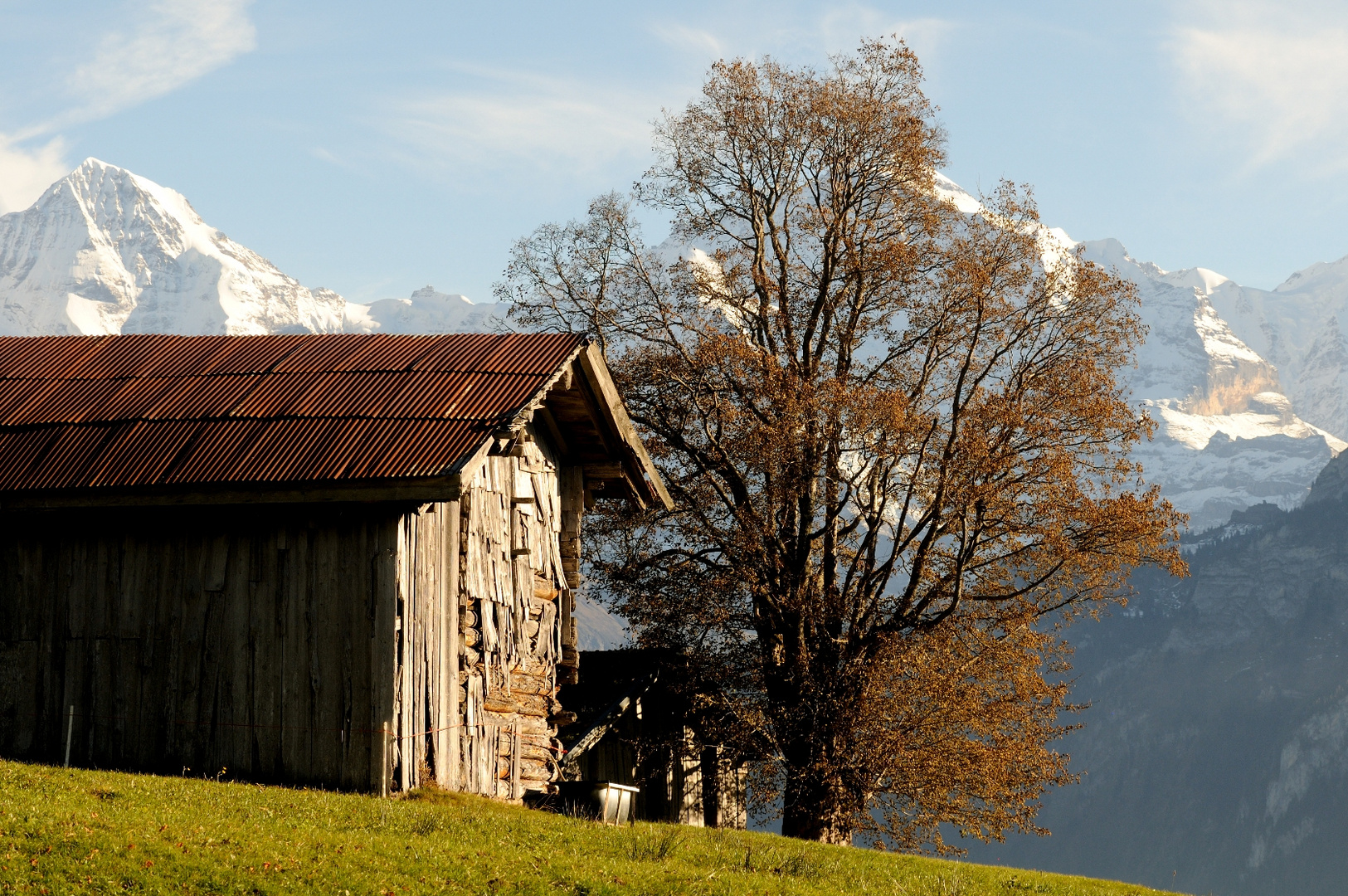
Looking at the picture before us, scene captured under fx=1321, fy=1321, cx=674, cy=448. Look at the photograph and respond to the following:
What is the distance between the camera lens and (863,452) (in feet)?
85.6

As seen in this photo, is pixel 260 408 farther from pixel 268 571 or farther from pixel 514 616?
pixel 514 616

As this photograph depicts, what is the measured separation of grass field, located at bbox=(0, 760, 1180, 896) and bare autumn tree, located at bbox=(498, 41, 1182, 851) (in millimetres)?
10570

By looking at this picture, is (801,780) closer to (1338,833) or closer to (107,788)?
(107,788)

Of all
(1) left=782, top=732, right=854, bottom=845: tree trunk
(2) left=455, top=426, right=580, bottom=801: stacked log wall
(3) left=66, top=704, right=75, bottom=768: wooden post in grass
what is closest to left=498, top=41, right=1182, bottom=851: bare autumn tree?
(1) left=782, top=732, right=854, bottom=845: tree trunk

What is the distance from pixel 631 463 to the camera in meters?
21.2

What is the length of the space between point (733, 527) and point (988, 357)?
667 cm

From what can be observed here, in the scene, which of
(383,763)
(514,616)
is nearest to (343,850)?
(383,763)

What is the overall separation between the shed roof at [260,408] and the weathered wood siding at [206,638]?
2.01ft

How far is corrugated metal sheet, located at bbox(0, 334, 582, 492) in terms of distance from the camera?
15.1m

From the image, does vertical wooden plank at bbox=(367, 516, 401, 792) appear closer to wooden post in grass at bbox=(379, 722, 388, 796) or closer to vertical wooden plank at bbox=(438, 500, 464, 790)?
wooden post in grass at bbox=(379, 722, 388, 796)

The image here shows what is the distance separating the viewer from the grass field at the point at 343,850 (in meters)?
10.0

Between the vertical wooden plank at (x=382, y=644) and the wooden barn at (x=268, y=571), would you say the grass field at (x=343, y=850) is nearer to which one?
the vertical wooden plank at (x=382, y=644)

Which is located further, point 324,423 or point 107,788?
point 324,423

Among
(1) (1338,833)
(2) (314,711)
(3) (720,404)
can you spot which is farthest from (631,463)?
(1) (1338,833)
